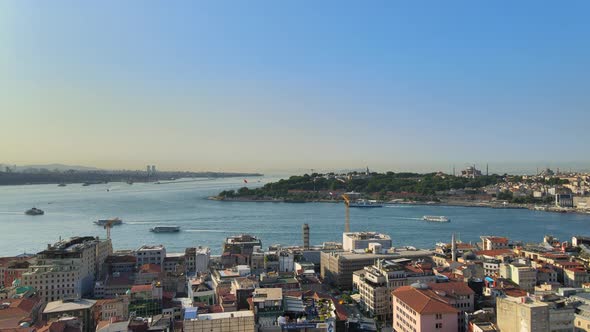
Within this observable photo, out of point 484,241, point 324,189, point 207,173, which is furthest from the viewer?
point 207,173

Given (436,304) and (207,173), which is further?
(207,173)

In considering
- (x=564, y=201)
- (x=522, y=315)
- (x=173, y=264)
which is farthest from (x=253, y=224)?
(x=564, y=201)

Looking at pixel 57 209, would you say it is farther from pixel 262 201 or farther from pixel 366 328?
pixel 366 328

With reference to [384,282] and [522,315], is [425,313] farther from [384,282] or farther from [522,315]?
[384,282]

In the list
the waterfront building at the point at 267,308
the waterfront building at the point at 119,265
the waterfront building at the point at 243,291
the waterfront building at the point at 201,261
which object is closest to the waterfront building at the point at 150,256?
the waterfront building at the point at 119,265

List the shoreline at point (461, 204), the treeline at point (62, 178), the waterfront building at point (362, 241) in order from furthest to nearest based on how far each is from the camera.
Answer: the treeline at point (62, 178) < the shoreline at point (461, 204) < the waterfront building at point (362, 241)

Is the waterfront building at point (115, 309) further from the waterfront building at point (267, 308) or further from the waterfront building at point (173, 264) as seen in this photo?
the waterfront building at point (173, 264)

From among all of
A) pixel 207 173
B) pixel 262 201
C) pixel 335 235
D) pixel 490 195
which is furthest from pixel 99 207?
pixel 207 173
